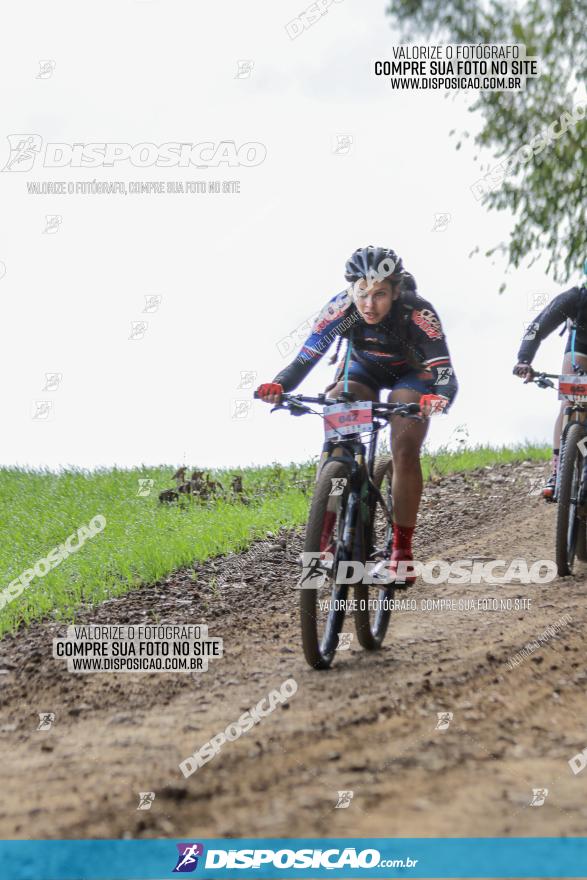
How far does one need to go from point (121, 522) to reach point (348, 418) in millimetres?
6733

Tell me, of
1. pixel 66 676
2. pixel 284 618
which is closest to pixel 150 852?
pixel 66 676

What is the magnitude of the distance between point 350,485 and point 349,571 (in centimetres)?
53

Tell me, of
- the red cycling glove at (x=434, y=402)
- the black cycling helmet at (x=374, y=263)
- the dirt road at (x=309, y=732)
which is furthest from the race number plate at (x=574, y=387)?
the red cycling glove at (x=434, y=402)

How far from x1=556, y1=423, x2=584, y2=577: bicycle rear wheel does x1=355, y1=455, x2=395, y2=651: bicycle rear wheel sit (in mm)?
2217

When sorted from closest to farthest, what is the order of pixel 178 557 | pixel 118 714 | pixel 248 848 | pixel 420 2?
pixel 248 848 → pixel 118 714 → pixel 178 557 → pixel 420 2

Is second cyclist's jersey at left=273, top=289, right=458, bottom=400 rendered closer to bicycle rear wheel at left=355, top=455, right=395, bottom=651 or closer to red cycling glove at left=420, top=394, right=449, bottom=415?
red cycling glove at left=420, top=394, right=449, bottom=415

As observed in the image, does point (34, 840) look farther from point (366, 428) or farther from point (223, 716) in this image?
point (366, 428)

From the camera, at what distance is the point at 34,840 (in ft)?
13.2

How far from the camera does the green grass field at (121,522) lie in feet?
29.9

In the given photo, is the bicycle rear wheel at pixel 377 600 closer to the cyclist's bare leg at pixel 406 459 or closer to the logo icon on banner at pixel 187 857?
the cyclist's bare leg at pixel 406 459

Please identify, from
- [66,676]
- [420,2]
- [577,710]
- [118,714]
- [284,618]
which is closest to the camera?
[577,710]

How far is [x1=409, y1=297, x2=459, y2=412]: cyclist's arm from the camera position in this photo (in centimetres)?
640

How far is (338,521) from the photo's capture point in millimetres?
5812

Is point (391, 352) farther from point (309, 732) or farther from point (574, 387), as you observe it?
point (574, 387)
